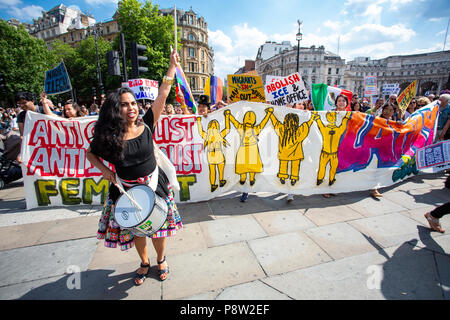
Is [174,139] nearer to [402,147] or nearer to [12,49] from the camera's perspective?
[402,147]

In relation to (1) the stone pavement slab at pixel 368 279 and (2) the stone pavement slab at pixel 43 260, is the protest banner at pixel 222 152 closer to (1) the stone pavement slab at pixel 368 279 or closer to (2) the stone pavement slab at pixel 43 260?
(2) the stone pavement slab at pixel 43 260

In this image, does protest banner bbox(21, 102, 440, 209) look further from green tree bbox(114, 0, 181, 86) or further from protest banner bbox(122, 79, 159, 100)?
green tree bbox(114, 0, 181, 86)

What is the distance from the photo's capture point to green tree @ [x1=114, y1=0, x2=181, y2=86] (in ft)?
74.0

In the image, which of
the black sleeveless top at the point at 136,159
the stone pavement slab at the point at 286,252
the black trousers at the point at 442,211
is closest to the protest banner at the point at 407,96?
the black trousers at the point at 442,211

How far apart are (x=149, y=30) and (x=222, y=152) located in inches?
1041

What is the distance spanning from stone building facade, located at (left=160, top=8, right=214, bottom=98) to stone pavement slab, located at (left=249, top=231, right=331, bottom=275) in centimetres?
4976

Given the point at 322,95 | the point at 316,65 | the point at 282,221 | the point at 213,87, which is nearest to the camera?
the point at 282,221

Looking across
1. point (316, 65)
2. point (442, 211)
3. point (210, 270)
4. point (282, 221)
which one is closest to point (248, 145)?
point (282, 221)

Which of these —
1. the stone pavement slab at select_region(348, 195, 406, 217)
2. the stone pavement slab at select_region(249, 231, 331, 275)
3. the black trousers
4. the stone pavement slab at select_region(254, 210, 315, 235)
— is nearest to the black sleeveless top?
the stone pavement slab at select_region(249, 231, 331, 275)

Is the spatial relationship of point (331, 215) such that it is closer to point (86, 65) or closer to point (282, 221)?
point (282, 221)

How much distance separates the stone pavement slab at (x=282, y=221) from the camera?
3029 mm

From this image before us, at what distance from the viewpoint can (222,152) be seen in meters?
3.86
